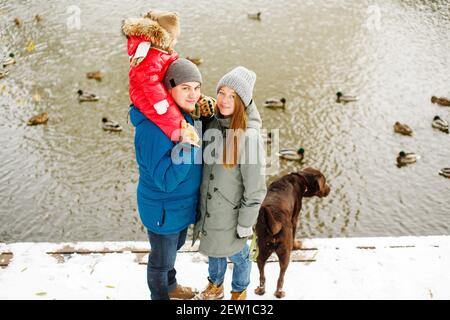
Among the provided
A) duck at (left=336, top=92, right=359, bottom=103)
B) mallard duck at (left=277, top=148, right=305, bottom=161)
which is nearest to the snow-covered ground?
mallard duck at (left=277, top=148, right=305, bottom=161)

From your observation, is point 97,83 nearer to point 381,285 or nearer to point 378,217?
point 378,217

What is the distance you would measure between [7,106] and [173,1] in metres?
10.6

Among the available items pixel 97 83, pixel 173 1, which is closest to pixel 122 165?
pixel 97 83

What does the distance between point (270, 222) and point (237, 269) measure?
0.60m

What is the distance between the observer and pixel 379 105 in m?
15.6

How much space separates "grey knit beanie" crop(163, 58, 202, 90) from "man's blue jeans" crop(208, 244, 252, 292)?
1.80 metres

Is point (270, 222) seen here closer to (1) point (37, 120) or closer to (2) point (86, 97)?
(1) point (37, 120)

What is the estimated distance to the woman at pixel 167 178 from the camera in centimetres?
383

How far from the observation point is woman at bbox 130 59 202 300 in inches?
151

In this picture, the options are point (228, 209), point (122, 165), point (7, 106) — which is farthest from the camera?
point (7, 106)

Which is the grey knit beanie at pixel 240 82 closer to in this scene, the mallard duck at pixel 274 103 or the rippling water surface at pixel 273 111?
the rippling water surface at pixel 273 111

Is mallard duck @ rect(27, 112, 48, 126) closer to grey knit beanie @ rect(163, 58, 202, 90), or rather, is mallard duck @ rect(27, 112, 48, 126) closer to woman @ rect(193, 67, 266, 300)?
woman @ rect(193, 67, 266, 300)

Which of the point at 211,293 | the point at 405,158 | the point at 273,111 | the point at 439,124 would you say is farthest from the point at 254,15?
the point at 211,293

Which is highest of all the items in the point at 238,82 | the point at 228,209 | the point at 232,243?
the point at 238,82
